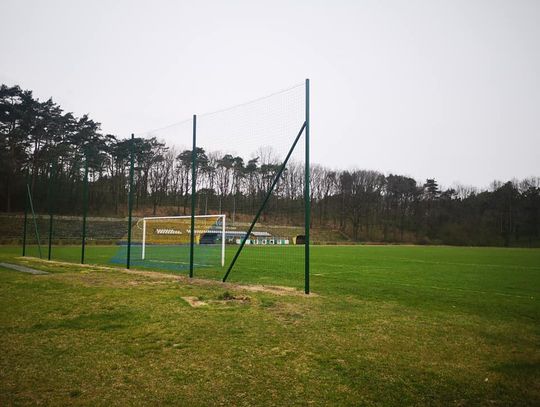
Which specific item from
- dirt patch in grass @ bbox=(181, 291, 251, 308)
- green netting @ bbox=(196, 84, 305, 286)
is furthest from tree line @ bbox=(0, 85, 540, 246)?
dirt patch in grass @ bbox=(181, 291, 251, 308)

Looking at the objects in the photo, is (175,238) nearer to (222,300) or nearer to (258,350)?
(222,300)

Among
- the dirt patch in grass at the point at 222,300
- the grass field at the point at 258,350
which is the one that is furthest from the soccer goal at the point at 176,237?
the grass field at the point at 258,350

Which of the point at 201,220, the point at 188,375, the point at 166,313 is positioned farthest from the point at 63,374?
the point at 201,220

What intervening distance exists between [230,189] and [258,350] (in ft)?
37.5

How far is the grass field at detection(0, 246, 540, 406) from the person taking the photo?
332cm

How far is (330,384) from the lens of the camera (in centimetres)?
352

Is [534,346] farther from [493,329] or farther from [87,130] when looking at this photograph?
[87,130]

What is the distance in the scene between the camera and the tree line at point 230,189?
14.1m

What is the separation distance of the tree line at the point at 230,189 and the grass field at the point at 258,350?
4723 mm

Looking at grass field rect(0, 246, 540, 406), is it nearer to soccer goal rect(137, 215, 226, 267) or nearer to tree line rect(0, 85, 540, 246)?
tree line rect(0, 85, 540, 246)

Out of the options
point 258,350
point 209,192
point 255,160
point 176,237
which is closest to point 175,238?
point 176,237

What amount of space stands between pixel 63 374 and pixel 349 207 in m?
74.3

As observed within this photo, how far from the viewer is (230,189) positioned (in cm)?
1554

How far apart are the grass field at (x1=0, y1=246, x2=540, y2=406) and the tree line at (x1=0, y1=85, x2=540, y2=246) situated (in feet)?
15.5
